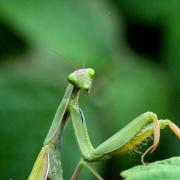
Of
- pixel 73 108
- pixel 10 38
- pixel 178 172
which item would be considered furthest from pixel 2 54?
pixel 178 172

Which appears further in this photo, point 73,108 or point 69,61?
point 69,61

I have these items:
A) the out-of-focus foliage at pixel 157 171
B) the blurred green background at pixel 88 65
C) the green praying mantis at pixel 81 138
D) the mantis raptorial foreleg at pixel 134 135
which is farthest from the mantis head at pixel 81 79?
the blurred green background at pixel 88 65

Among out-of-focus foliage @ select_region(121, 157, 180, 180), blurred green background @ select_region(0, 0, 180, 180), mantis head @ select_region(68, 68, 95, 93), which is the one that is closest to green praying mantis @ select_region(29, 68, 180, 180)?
mantis head @ select_region(68, 68, 95, 93)

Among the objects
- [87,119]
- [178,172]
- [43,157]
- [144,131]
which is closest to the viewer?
[178,172]

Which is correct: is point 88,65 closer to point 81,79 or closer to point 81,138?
point 81,79

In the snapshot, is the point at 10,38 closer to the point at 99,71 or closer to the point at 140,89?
the point at 99,71

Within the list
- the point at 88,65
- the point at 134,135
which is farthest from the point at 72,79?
the point at 88,65
